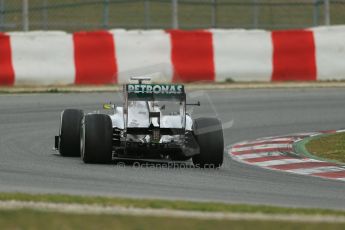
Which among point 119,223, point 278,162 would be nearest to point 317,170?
point 278,162

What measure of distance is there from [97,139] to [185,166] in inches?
45.9

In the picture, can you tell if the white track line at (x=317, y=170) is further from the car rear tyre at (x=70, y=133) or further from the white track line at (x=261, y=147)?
the car rear tyre at (x=70, y=133)

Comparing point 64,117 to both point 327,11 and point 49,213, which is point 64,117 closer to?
point 49,213

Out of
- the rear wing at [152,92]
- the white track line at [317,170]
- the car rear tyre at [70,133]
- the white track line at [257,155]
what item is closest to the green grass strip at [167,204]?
the white track line at [317,170]

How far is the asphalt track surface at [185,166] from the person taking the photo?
1103 centimetres

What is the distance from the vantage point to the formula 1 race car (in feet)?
43.0

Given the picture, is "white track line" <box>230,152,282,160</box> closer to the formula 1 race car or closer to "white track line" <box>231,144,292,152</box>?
"white track line" <box>231,144,292,152</box>

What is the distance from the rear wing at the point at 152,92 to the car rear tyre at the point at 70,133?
726mm

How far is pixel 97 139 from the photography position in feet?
42.8

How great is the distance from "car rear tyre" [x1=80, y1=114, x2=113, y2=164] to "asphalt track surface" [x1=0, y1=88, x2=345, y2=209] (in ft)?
0.48

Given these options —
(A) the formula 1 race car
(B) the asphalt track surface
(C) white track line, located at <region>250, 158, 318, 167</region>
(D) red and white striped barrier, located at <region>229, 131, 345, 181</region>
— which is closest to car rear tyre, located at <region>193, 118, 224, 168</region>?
(A) the formula 1 race car

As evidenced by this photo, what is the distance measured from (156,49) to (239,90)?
173cm

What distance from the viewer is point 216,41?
73.5 ft

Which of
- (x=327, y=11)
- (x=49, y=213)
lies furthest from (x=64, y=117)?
(x=327, y=11)
